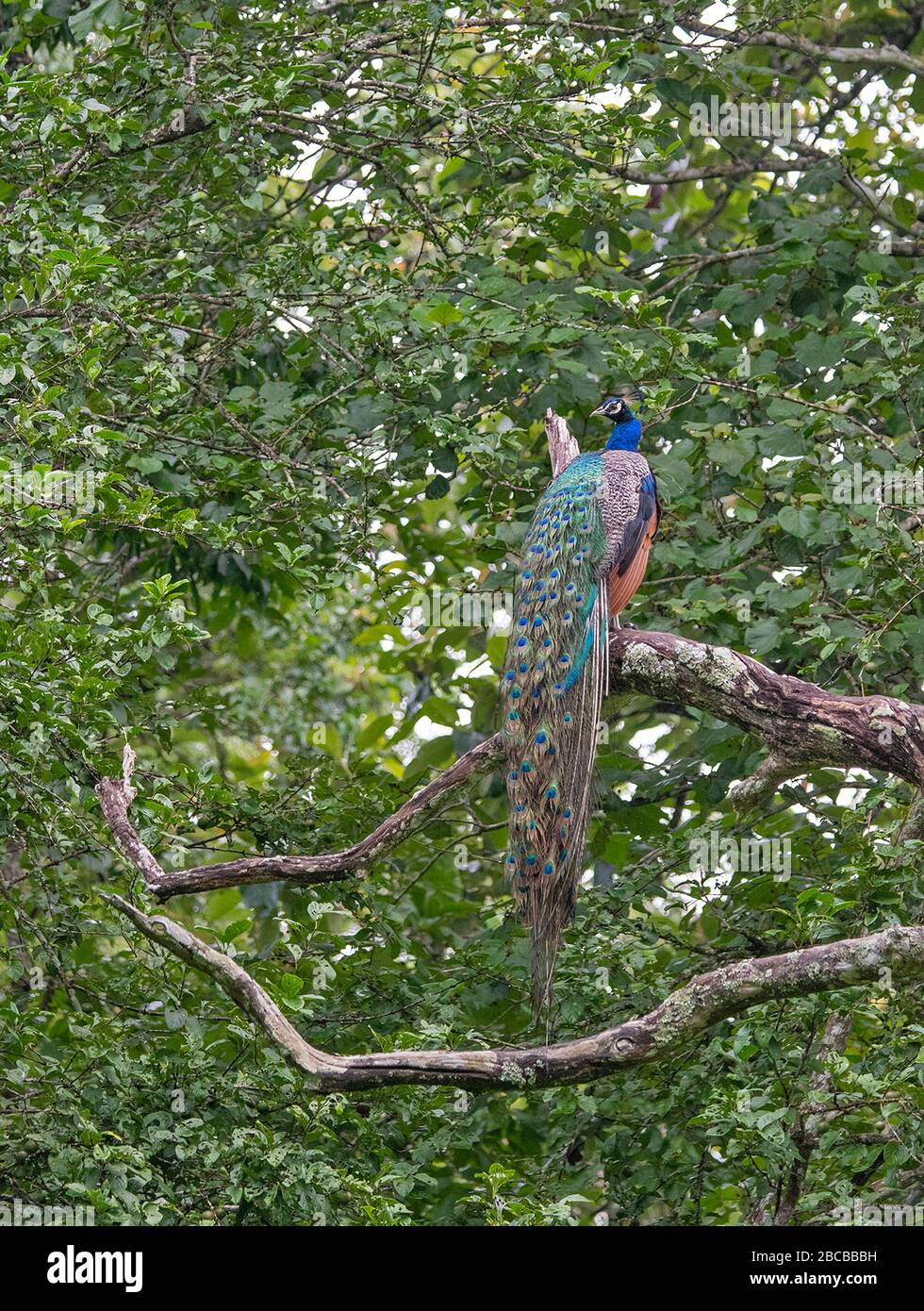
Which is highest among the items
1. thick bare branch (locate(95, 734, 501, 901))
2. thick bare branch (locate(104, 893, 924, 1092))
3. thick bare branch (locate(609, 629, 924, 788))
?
thick bare branch (locate(609, 629, 924, 788))

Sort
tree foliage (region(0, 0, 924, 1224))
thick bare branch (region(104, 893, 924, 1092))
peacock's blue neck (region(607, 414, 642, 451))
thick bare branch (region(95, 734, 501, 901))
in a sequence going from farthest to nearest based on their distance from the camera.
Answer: peacock's blue neck (region(607, 414, 642, 451)), tree foliage (region(0, 0, 924, 1224)), thick bare branch (region(95, 734, 501, 901)), thick bare branch (region(104, 893, 924, 1092))

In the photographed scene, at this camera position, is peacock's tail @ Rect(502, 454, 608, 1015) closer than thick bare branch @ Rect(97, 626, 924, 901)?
No

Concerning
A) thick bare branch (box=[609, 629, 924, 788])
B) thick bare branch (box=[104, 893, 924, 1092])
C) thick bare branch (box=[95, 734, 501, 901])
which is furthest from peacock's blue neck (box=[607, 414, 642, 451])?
thick bare branch (box=[104, 893, 924, 1092])

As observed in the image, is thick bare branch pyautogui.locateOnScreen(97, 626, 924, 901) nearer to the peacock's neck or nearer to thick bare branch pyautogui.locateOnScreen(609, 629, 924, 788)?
thick bare branch pyautogui.locateOnScreen(609, 629, 924, 788)

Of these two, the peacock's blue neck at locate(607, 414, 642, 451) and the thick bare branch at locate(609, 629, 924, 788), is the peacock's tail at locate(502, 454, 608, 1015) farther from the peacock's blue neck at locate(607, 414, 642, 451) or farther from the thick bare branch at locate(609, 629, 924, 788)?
the peacock's blue neck at locate(607, 414, 642, 451)

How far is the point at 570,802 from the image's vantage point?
18.4ft

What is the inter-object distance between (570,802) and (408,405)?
2.04 m

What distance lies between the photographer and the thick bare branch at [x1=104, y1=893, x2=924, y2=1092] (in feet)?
14.0

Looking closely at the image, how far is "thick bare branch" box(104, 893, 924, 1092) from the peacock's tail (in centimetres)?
105

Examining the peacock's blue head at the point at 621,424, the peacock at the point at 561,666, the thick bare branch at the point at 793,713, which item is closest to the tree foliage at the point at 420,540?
the peacock's blue head at the point at 621,424

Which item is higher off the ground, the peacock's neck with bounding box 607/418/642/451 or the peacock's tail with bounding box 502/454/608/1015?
the peacock's neck with bounding box 607/418/642/451

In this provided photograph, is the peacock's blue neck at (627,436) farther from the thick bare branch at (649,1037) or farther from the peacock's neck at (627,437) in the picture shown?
the thick bare branch at (649,1037)

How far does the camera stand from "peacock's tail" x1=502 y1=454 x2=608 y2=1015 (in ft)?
18.1

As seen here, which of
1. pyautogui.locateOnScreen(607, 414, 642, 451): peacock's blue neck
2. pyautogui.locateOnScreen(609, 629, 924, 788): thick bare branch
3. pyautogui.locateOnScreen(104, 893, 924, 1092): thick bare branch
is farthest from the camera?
pyautogui.locateOnScreen(607, 414, 642, 451): peacock's blue neck
